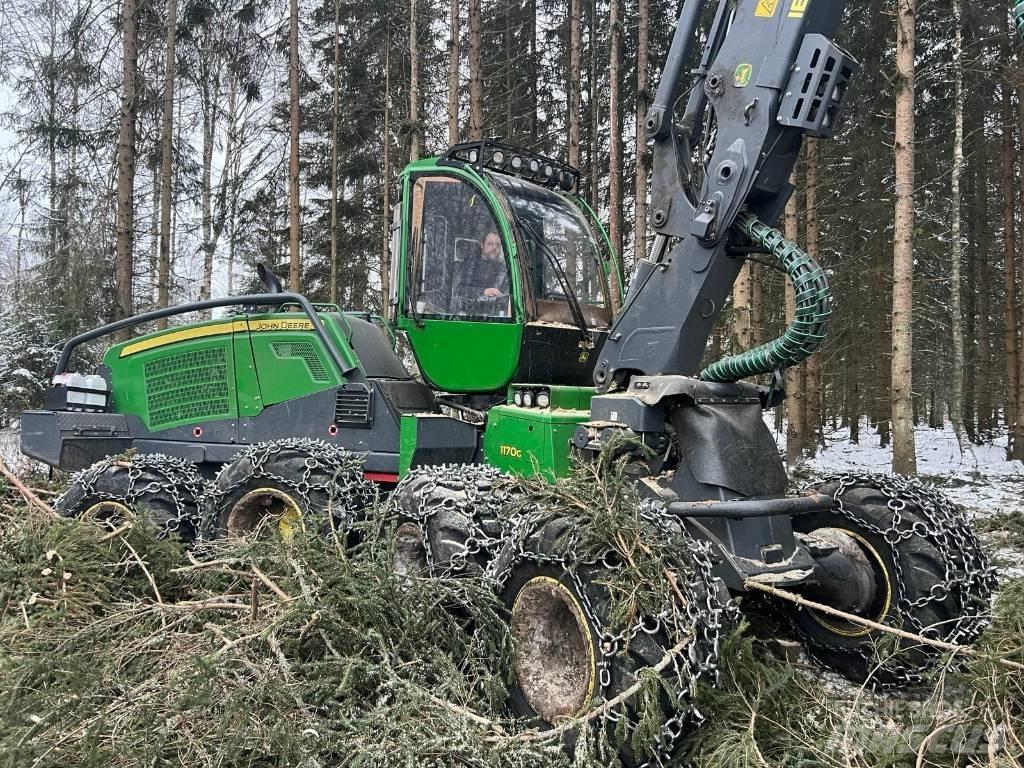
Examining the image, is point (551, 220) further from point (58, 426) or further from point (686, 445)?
point (58, 426)

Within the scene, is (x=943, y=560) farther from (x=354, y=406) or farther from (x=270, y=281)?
(x=270, y=281)

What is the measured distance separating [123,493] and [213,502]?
2.78 ft

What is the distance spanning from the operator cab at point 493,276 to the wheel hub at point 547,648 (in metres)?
1.81

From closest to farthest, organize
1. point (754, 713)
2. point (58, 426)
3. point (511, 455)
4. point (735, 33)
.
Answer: point (754, 713) → point (735, 33) → point (511, 455) → point (58, 426)

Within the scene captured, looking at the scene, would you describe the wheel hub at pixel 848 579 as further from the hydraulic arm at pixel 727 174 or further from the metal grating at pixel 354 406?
the metal grating at pixel 354 406

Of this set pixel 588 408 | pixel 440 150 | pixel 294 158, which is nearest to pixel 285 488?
pixel 588 408

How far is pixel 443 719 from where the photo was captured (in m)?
3.07

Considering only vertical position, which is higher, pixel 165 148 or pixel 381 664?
pixel 165 148

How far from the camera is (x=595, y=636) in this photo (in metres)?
3.15

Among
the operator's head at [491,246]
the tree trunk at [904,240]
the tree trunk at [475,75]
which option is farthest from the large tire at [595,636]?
the tree trunk at [475,75]

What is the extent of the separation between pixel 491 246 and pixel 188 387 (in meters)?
2.95

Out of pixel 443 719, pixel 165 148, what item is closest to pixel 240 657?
pixel 443 719

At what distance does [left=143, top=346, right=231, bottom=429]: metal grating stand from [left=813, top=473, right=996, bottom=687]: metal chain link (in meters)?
4.53

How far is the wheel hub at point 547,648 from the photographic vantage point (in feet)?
11.2
